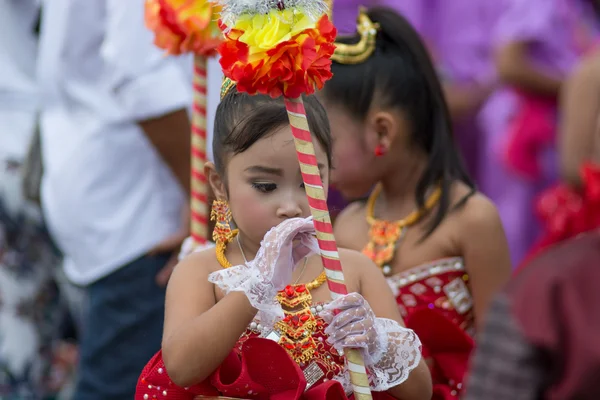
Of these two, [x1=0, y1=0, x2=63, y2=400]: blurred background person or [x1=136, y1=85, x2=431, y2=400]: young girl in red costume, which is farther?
[x1=0, y1=0, x2=63, y2=400]: blurred background person

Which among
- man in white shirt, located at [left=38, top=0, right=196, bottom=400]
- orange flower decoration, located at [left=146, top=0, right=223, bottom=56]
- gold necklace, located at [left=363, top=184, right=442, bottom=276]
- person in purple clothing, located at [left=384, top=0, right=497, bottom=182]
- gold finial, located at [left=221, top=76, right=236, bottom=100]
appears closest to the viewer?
gold finial, located at [left=221, top=76, right=236, bottom=100]

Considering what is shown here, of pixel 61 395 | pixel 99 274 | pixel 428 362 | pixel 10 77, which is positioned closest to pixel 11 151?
pixel 10 77

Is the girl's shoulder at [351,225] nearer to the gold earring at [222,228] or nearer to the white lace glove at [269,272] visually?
the gold earring at [222,228]

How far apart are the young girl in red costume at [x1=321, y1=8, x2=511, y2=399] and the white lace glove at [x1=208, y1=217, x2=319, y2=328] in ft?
2.99

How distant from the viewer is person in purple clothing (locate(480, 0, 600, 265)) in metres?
5.09

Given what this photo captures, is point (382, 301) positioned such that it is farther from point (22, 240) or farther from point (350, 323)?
point (22, 240)

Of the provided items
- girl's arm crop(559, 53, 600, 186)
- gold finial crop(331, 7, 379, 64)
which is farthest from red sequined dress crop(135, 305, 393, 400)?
girl's arm crop(559, 53, 600, 186)

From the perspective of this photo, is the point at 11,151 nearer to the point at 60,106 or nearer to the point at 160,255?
the point at 60,106

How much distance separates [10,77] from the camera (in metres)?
4.27

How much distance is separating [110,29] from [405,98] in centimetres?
107

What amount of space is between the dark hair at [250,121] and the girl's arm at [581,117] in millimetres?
2141

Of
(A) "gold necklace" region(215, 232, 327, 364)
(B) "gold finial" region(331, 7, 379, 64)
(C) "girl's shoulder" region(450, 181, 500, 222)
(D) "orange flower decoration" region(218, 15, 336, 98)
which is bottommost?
(C) "girl's shoulder" region(450, 181, 500, 222)

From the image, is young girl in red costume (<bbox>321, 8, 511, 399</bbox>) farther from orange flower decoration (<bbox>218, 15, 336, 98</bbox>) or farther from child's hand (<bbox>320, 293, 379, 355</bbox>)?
orange flower decoration (<bbox>218, 15, 336, 98</bbox>)

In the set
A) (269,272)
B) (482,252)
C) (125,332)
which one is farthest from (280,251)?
(125,332)
